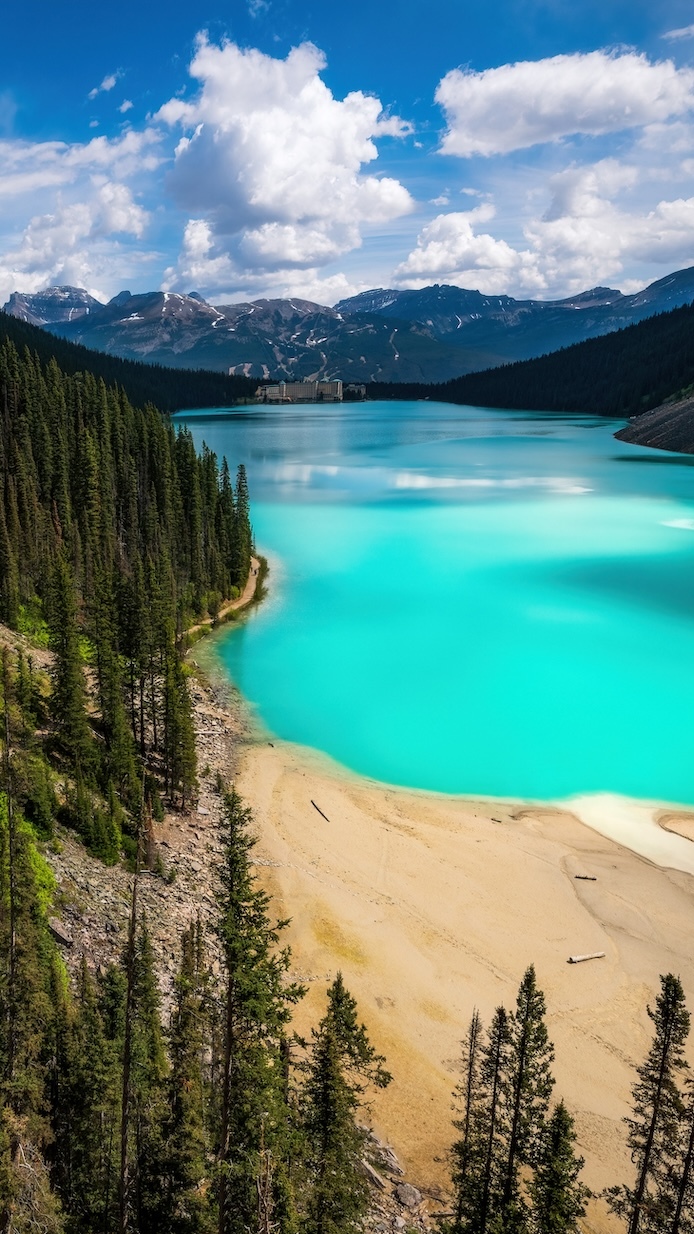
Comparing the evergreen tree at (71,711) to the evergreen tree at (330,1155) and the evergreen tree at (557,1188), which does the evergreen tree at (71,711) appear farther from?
the evergreen tree at (557,1188)

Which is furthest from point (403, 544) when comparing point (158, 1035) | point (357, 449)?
point (357, 449)

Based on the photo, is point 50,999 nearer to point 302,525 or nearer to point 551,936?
point 551,936

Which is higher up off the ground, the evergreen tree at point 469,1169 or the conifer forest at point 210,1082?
the conifer forest at point 210,1082

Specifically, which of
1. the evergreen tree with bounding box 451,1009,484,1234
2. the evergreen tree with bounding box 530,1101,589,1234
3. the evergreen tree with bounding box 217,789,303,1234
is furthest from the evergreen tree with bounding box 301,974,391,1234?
the evergreen tree with bounding box 530,1101,589,1234

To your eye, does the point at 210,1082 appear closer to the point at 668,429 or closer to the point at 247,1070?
the point at 247,1070

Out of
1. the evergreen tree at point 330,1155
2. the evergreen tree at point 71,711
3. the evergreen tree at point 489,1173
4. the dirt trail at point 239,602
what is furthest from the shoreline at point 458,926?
the dirt trail at point 239,602
